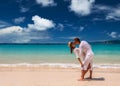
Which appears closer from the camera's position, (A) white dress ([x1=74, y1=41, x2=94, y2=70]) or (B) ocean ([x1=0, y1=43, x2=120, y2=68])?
(A) white dress ([x1=74, y1=41, x2=94, y2=70])

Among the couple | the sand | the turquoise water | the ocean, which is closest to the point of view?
the sand

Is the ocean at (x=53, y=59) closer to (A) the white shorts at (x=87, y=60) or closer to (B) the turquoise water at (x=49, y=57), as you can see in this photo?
(B) the turquoise water at (x=49, y=57)

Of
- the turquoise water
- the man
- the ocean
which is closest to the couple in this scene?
the man

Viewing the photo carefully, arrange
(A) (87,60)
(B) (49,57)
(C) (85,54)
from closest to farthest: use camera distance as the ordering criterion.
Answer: (A) (87,60), (C) (85,54), (B) (49,57)

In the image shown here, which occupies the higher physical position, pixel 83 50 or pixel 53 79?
pixel 83 50

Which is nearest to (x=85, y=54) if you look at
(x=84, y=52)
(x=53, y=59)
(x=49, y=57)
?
(x=84, y=52)

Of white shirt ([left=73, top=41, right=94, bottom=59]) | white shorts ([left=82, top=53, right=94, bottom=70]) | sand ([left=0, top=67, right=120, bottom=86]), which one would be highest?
white shirt ([left=73, top=41, right=94, bottom=59])

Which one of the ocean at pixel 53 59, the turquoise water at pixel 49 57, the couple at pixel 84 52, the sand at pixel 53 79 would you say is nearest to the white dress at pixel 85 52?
the couple at pixel 84 52

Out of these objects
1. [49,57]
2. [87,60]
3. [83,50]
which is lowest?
[87,60]

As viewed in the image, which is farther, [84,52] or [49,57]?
[49,57]

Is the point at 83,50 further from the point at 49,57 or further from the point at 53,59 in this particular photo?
the point at 49,57

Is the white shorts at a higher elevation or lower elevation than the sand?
higher

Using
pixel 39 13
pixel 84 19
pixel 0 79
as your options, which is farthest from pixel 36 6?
pixel 0 79

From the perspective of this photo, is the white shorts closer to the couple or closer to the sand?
the couple
